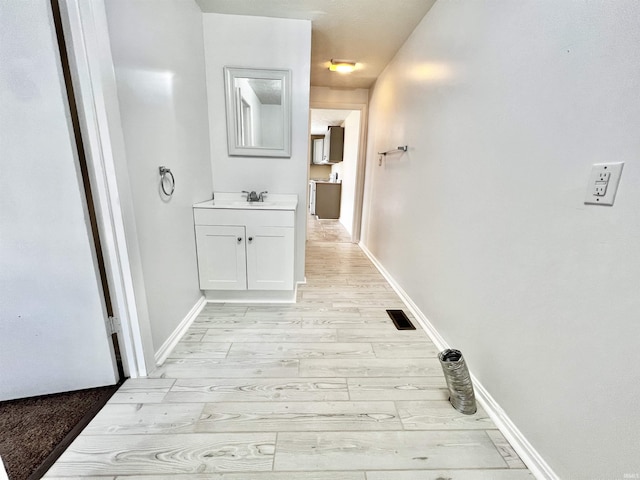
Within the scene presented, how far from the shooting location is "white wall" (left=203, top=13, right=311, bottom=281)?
197 centimetres

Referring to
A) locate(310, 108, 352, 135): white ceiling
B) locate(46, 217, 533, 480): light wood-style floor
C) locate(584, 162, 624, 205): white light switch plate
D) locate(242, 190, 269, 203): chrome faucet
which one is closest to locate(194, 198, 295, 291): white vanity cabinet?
locate(242, 190, 269, 203): chrome faucet

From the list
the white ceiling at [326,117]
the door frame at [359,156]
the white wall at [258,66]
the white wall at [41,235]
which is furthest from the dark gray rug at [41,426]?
the white ceiling at [326,117]

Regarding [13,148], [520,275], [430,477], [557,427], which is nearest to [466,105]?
[520,275]

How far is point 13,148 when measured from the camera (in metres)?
0.98

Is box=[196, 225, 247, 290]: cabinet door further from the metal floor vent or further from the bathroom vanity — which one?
the metal floor vent

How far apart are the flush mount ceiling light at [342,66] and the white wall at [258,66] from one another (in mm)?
822

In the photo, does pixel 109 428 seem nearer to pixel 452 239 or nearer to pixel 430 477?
pixel 430 477

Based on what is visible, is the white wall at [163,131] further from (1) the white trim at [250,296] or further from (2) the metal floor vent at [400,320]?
(2) the metal floor vent at [400,320]

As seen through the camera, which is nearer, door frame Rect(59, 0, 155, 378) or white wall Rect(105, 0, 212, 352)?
door frame Rect(59, 0, 155, 378)

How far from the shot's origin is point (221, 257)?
202 cm

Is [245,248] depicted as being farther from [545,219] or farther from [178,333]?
[545,219]

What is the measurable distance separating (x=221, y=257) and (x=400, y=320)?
1465mm

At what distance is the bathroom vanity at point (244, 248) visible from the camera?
1938 millimetres

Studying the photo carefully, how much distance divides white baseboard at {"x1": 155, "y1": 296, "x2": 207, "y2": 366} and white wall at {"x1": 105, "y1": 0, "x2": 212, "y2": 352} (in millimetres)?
30
